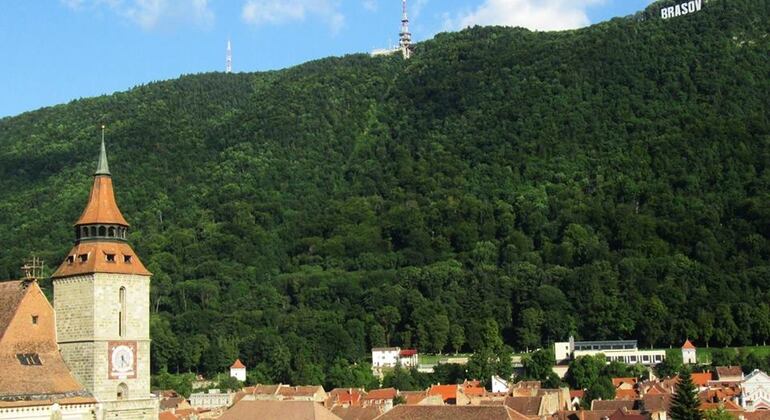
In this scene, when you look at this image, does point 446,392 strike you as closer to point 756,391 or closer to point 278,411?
point 756,391

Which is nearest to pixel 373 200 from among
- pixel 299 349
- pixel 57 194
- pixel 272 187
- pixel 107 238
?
pixel 272 187

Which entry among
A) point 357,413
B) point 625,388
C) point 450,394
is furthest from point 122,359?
point 625,388

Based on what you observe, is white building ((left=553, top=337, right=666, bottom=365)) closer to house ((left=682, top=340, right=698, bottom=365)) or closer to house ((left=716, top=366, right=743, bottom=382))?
house ((left=682, top=340, right=698, bottom=365))

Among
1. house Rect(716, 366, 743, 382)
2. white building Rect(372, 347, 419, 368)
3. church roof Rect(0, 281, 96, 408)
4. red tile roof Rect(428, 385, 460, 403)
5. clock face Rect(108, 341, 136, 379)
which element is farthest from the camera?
white building Rect(372, 347, 419, 368)

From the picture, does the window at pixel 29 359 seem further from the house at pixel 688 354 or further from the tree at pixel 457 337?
the tree at pixel 457 337

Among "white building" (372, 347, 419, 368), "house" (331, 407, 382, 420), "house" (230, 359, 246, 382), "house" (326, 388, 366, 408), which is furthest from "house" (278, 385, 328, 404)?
"white building" (372, 347, 419, 368)

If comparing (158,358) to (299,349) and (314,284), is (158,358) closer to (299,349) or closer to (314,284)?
(299,349)
